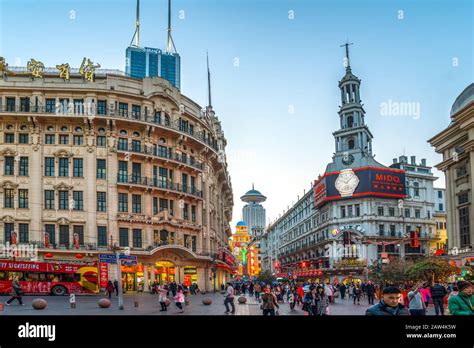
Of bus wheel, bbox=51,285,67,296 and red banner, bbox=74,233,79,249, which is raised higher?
red banner, bbox=74,233,79,249

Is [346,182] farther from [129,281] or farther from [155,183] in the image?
[155,183]

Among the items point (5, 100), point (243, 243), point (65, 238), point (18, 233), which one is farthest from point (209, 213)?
point (243, 243)

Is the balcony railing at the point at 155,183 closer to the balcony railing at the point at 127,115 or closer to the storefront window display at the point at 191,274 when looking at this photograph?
the balcony railing at the point at 127,115

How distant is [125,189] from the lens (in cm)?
4662

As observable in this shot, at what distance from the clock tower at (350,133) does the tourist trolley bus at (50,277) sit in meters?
29.5

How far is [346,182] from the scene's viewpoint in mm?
10984

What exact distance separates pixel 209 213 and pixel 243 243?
67.3 m

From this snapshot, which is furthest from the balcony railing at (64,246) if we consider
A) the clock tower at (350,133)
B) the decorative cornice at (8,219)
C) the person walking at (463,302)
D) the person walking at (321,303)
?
the person walking at (463,302)

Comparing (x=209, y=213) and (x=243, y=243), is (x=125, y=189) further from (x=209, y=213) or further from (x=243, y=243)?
(x=243, y=243)

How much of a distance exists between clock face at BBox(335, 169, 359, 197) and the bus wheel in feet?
97.1

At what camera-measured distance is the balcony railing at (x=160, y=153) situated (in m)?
47.0

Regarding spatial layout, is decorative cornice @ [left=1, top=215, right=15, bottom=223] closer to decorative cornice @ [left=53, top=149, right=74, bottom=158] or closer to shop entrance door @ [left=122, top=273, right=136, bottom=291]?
decorative cornice @ [left=53, top=149, right=74, bottom=158]

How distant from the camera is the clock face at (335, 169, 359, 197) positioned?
9416 mm

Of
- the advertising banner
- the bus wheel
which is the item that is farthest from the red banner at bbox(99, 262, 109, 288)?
the advertising banner
